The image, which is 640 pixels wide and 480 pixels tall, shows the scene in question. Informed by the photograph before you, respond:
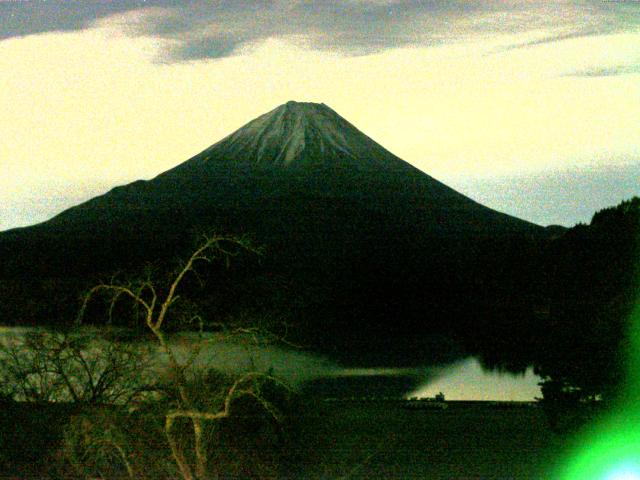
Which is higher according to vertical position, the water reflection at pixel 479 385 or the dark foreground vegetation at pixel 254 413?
the dark foreground vegetation at pixel 254 413

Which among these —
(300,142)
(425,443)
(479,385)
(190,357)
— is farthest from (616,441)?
(300,142)

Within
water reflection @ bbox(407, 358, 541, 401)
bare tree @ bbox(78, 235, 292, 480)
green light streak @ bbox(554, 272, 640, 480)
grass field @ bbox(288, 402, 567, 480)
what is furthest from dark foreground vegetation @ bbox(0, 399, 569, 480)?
water reflection @ bbox(407, 358, 541, 401)

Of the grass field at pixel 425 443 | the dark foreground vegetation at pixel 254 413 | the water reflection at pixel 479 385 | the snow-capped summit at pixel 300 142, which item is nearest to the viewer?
the dark foreground vegetation at pixel 254 413

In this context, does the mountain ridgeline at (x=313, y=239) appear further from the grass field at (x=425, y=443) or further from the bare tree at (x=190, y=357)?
the bare tree at (x=190, y=357)

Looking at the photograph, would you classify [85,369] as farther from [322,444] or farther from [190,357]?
[322,444]

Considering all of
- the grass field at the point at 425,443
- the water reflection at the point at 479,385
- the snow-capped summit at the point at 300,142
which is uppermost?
the snow-capped summit at the point at 300,142

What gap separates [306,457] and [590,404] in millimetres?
3145

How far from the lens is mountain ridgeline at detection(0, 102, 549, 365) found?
35.4 meters

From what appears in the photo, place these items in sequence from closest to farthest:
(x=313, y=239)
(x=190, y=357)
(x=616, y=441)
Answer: (x=190, y=357) < (x=616, y=441) < (x=313, y=239)

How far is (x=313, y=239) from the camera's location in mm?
67188

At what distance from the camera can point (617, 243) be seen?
12.5 metres

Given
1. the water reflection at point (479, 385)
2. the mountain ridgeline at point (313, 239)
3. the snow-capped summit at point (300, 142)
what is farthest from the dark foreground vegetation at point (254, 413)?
the snow-capped summit at point (300, 142)

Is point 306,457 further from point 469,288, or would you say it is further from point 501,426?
point 469,288

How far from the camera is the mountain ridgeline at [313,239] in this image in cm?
3541
